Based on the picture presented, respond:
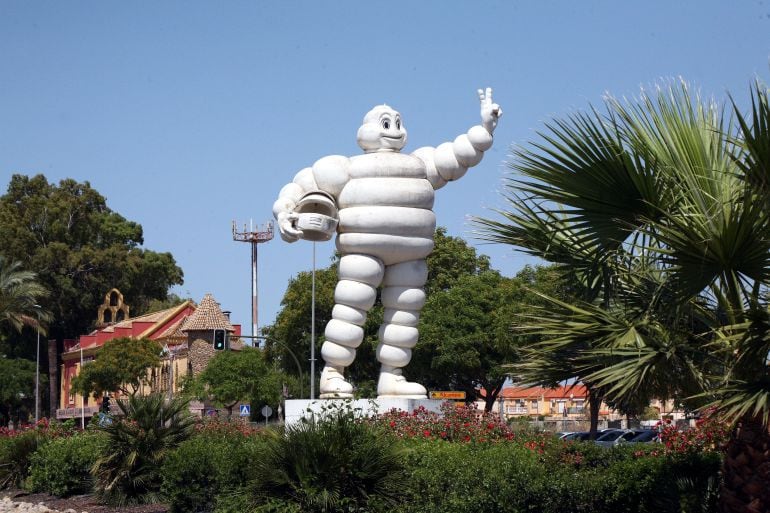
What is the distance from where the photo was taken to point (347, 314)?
1603 centimetres

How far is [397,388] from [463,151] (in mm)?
3627

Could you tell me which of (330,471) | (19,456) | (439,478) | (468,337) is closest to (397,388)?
(330,471)

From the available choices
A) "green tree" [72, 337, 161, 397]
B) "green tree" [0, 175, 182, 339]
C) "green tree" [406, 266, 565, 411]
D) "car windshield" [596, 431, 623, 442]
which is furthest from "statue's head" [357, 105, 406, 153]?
"green tree" [0, 175, 182, 339]

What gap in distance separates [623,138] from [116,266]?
61328mm

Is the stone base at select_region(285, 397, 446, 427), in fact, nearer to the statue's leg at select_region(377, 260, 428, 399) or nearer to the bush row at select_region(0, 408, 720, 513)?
the statue's leg at select_region(377, 260, 428, 399)

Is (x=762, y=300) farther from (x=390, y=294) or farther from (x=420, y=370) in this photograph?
(x=420, y=370)

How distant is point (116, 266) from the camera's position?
67.8m

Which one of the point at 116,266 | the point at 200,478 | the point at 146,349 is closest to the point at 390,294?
the point at 200,478

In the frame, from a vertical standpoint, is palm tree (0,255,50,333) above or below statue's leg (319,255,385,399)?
above

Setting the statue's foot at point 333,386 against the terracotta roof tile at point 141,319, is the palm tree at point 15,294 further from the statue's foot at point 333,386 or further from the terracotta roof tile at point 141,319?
the statue's foot at point 333,386

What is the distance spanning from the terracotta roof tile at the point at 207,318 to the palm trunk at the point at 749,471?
56.4 m

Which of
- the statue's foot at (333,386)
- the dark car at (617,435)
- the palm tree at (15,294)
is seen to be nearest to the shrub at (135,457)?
the statue's foot at (333,386)

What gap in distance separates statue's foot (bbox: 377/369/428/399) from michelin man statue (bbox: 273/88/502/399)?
0.01 metres

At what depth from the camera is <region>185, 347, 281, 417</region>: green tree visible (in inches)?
2034
